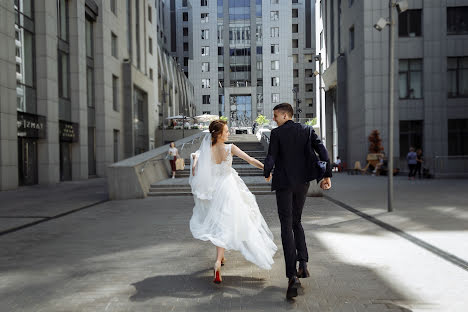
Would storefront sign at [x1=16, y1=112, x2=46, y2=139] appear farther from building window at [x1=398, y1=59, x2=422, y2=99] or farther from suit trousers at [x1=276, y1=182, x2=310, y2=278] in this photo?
building window at [x1=398, y1=59, x2=422, y2=99]

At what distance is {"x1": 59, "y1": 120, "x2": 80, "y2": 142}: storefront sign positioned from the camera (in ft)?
80.8

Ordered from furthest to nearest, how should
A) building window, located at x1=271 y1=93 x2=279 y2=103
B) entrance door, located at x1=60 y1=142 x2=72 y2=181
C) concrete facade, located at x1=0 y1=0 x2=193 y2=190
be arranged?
building window, located at x1=271 y1=93 x2=279 y2=103
entrance door, located at x1=60 y1=142 x2=72 y2=181
concrete facade, located at x1=0 y1=0 x2=193 y2=190

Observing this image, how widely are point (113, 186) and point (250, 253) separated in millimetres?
10343

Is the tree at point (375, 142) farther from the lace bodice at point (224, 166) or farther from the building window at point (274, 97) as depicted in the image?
the building window at point (274, 97)

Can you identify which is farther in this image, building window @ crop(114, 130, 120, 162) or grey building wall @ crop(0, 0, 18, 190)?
building window @ crop(114, 130, 120, 162)

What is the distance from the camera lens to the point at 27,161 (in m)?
21.4

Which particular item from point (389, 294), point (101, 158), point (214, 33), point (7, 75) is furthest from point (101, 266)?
point (214, 33)

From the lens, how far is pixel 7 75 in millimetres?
18906

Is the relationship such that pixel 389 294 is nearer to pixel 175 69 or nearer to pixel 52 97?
pixel 52 97

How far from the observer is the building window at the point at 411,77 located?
2876 cm

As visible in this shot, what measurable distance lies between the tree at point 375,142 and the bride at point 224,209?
24.2 m

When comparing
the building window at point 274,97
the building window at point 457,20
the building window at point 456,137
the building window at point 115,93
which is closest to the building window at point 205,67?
the building window at point 274,97

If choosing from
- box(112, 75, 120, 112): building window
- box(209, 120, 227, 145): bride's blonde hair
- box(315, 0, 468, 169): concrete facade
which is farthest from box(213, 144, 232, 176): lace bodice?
box(112, 75, 120, 112): building window

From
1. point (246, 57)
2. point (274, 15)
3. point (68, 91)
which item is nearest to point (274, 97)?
point (246, 57)
